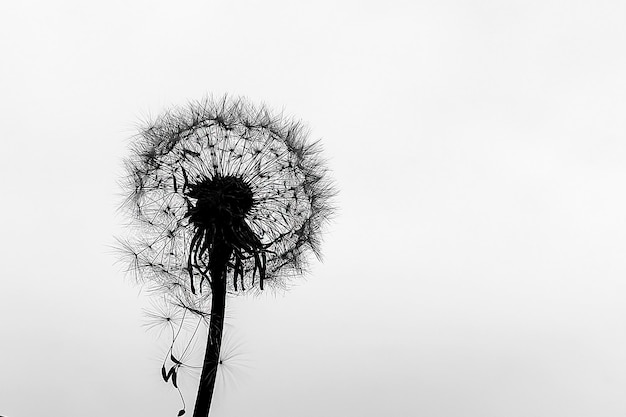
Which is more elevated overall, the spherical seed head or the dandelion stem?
the spherical seed head

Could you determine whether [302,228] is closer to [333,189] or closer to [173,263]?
[333,189]

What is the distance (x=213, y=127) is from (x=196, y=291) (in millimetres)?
1629

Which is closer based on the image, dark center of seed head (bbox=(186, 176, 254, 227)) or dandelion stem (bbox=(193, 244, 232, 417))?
dandelion stem (bbox=(193, 244, 232, 417))

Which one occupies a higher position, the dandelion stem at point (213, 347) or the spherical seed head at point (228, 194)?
the spherical seed head at point (228, 194)

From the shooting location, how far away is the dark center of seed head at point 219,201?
6387 millimetres

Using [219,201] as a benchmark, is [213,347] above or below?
below

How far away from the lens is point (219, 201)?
640 cm

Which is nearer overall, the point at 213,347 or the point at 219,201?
the point at 213,347

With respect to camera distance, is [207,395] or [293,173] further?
[293,173]

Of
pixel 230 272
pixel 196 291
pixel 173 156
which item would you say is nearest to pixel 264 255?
pixel 230 272

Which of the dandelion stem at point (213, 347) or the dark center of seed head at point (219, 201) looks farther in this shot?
the dark center of seed head at point (219, 201)

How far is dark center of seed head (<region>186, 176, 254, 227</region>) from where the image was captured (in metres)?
6.39

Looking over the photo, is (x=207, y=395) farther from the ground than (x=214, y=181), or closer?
closer

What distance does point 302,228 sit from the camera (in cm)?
Answer: 729
